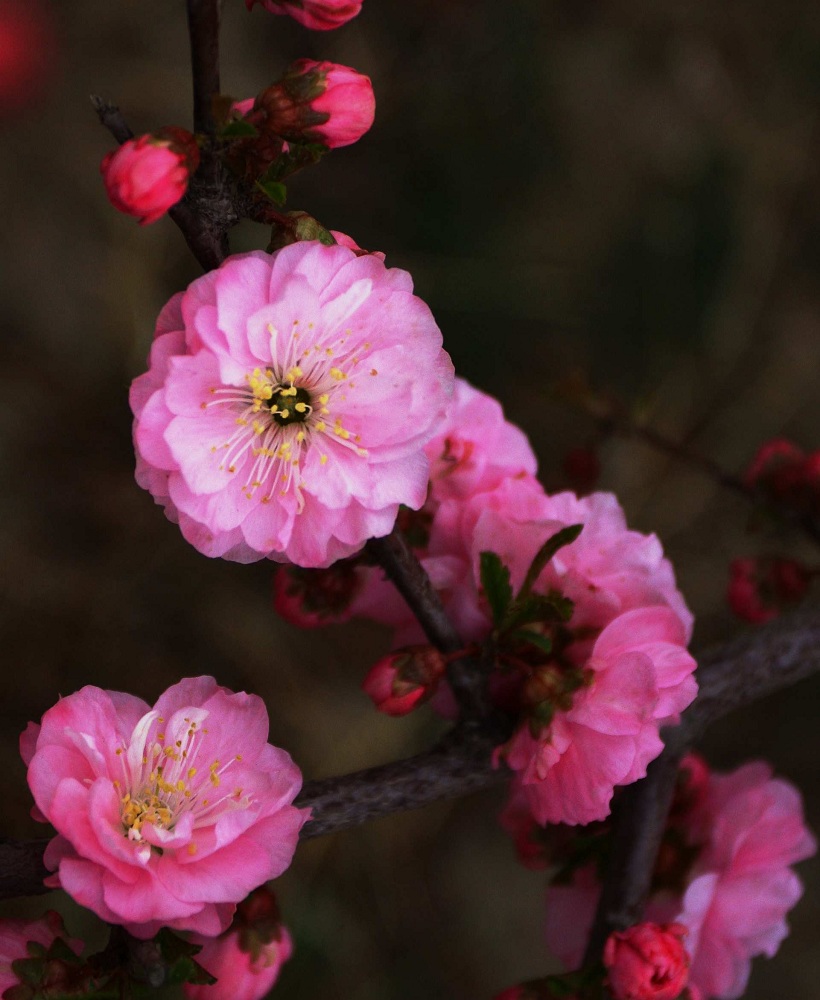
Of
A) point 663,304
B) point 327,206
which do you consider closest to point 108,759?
point 327,206

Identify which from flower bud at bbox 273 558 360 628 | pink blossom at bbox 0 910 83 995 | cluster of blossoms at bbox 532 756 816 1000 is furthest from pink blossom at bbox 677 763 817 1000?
pink blossom at bbox 0 910 83 995

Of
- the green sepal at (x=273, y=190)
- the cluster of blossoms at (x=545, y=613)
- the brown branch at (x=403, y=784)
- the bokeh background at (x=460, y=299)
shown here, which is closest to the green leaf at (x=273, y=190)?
the green sepal at (x=273, y=190)

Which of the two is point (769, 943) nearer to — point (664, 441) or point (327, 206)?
point (664, 441)

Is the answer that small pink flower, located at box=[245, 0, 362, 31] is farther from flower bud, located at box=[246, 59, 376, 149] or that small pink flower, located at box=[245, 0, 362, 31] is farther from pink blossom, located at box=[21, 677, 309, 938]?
pink blossom, located at box=[21, 677, 309, 938]

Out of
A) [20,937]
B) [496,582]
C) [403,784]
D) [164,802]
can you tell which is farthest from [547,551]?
[20,937]

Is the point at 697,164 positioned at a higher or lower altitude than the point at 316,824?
higher

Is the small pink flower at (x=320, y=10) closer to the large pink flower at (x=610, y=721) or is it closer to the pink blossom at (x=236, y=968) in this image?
the large pink flower at (x=610, y=721)

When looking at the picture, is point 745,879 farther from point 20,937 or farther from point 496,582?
point 20,937
